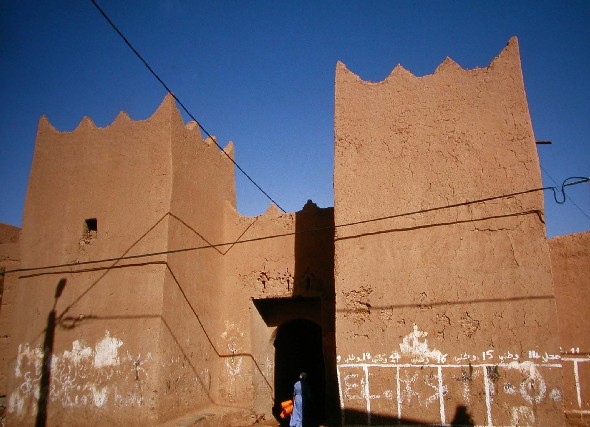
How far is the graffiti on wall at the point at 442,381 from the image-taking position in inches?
230

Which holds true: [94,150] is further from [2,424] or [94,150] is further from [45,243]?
[2,424]

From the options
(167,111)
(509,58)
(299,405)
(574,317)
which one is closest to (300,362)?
(299,405)

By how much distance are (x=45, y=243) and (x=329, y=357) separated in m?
6.51

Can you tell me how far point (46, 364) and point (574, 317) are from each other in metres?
9.67

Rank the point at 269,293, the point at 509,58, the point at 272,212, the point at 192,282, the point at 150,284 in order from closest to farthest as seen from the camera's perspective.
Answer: the point at 509,58
the point at 150,284
the point at 192,282
the point at 269,293
the point at 272,212

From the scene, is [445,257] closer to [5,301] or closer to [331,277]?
[331,277]

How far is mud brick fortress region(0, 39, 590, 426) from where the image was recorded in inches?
248

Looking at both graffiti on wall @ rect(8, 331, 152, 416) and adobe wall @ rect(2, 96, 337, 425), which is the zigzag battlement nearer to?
adobe wall @ rect(2, 96, 337, 425)

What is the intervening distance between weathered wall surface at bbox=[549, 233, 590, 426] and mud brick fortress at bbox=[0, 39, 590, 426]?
0.08 ft

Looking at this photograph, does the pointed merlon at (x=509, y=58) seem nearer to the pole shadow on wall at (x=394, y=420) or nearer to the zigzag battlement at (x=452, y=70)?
the zigzag battlement at (x=452, y=70)

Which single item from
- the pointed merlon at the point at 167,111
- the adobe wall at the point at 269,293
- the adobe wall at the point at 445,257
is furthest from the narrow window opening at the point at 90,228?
the adobe wall at the point at 445,257

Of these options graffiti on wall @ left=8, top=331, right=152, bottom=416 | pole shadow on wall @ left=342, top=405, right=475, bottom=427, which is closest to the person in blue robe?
pole shadow on wall @ left=342, top=405, right=475, bottom=427

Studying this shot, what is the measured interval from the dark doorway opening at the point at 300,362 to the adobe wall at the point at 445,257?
3.66m

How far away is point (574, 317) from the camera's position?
749cm
